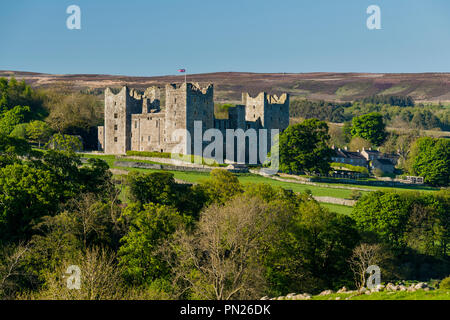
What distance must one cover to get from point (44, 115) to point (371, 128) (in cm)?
5743

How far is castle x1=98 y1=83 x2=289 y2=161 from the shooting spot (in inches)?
2721

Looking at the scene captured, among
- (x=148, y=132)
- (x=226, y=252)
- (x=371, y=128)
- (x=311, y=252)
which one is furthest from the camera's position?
(x=371, y=128)

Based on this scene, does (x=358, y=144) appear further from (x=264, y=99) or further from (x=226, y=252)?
(x=226, y=252)

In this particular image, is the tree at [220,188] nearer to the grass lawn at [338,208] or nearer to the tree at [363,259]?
the tree at [363,259]

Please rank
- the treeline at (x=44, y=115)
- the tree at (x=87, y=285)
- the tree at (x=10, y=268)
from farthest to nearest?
the treeline at (x=44, y=115)
the tree at (x=10, y=268)
the tree at (x=87, y=285)

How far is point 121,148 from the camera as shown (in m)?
73.1

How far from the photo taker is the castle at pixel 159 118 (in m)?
69.1

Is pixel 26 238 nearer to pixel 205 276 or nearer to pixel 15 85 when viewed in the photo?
pixel 205 276

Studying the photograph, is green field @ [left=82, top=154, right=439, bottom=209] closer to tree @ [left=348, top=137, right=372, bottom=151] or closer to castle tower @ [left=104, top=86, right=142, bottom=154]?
castle tower @ [left=104, top=86, right=142, bottom=154]

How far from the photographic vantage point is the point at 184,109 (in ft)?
226

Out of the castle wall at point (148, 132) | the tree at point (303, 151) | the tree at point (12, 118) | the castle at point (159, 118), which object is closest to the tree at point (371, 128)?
the castle at point (159, 118)

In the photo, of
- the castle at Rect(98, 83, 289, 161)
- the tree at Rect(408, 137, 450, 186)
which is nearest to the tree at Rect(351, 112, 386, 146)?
the tree at Rect(408, 137, 450, 186)

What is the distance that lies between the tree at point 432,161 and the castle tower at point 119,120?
122 ft

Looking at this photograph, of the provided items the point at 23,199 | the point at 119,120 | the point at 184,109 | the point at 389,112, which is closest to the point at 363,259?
the point at 23,199
